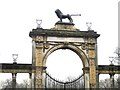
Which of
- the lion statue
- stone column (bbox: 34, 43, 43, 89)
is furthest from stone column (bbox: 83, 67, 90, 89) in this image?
the lion statue

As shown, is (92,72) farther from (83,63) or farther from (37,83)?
(37,83)

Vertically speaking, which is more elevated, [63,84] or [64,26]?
[64,26]

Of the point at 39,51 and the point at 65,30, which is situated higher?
the point at 65,30

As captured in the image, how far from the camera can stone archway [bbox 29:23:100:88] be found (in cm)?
2334

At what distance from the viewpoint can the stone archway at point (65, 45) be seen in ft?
76.6

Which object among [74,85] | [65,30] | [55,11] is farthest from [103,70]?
[55,11]

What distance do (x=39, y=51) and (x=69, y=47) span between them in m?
2.29

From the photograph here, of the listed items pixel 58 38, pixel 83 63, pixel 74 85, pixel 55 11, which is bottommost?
pixel 74 85

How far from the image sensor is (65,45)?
23891 millimetres

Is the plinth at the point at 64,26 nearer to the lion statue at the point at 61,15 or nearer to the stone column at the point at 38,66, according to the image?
the lion statue at the point at 61,15

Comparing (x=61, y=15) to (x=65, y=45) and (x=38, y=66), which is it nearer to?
(x=65, y=45)

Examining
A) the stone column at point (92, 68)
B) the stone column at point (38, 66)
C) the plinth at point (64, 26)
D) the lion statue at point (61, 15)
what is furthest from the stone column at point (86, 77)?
the lion statue at point (61, 15)

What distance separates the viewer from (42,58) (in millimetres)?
23422

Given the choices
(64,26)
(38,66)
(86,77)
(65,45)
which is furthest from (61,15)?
(86,77)
